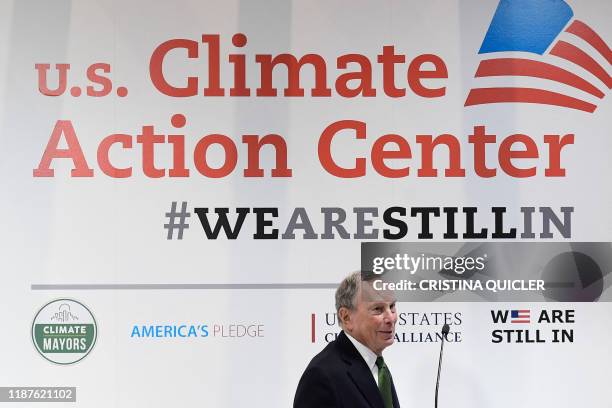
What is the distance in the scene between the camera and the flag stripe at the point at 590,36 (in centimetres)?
375

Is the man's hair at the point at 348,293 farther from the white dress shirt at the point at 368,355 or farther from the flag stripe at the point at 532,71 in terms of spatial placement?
the flag stripe at the point at 532,71

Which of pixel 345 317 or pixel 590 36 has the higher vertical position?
pixel 590 36

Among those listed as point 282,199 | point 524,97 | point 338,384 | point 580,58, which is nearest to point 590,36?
point 580,58

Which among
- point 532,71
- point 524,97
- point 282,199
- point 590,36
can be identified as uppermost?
point 590,36

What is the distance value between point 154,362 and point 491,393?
1.58 meters

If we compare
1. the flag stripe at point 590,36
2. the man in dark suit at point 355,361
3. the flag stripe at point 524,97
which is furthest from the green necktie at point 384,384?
the flag stripe at point 590,36

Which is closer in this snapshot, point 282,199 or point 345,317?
point 345,317

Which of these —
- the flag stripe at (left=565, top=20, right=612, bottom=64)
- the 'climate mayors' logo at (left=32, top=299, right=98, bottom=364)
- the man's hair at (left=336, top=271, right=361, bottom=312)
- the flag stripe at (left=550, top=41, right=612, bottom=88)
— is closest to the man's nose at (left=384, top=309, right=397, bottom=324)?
the man's hair at (left=336, top=271, right=361, bottom=312)

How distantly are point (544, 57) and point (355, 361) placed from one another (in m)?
1.81

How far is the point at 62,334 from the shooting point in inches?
146

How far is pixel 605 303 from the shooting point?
3.71m

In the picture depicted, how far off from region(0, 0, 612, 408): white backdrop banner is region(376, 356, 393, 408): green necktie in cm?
72

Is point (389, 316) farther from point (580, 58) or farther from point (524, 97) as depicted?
point (580, 58)

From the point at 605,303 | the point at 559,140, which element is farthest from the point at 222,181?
the point at 605,303
